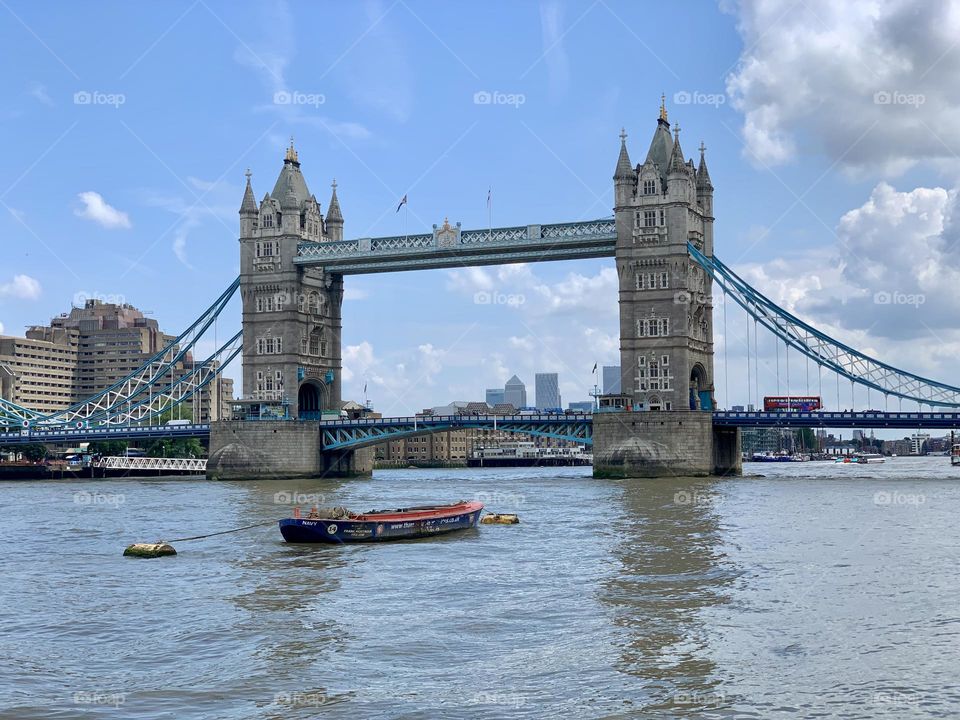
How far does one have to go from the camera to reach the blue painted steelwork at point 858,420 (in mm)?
94250

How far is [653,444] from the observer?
312 feet

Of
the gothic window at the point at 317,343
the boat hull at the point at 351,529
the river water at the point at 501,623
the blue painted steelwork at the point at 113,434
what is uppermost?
the gothic window at the point at 317,343

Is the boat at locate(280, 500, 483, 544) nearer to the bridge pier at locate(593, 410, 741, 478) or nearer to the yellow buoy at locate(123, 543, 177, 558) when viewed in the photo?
the yellow buoy at locate(123, 543, 177, 558)

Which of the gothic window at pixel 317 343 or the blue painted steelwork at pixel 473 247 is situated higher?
the blue painted steelwork at pixel 473 247

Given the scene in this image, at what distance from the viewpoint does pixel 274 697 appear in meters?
22.2

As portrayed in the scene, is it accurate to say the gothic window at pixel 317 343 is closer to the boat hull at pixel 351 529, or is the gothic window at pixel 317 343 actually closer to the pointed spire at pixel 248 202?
the pointed spire at pixel 248 202

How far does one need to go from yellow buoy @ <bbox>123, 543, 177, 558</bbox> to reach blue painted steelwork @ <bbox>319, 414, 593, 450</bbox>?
60320mm

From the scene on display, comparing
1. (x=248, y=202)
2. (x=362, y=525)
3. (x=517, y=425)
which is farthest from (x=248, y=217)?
(x=362, y=525)

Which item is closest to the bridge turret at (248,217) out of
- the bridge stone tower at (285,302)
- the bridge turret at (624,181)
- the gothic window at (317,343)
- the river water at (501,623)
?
the bridge stone tower at (285,302)

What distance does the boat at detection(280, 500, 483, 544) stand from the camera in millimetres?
46094

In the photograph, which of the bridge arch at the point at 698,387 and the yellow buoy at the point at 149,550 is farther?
the bridge arch at the point at 698,387

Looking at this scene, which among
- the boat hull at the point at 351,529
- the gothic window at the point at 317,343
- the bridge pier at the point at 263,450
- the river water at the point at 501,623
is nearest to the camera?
the river water at the point at 501,623

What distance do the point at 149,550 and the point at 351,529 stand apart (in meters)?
7.97

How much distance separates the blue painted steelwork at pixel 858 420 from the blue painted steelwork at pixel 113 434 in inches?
2202
